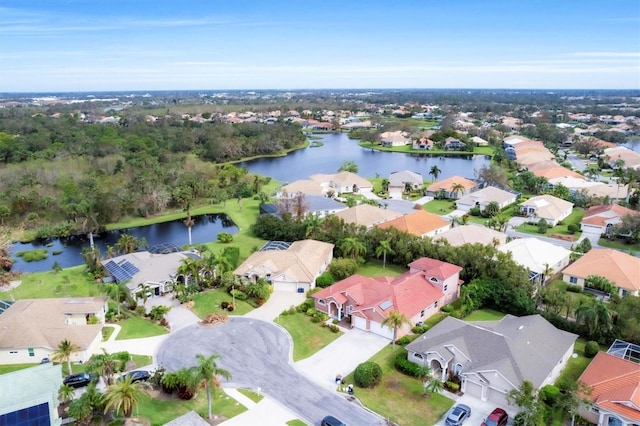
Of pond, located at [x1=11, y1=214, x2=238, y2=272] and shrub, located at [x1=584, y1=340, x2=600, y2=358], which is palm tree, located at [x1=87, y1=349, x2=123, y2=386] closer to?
pond, located at [x1=11, y1=214, x2=238, y2=272]

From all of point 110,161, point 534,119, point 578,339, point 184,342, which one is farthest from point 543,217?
point 534,119

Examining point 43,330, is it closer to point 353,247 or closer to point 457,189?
point 353,247

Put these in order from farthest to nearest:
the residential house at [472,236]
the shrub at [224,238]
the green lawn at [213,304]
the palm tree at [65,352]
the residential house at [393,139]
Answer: the residential house at [393,139] → the shrub at [224,238] → the residential house at [472,236] → the green lawn at [213,304] → the palm tree at [65,352]

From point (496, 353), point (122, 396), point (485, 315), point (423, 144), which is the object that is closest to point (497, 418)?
point (496, 353)

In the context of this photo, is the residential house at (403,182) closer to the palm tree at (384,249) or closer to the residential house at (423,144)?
the palm tree at (384,249)

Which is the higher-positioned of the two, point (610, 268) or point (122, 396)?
point (122, 396)

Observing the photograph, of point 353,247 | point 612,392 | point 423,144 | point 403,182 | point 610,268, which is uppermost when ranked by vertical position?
point 423,144

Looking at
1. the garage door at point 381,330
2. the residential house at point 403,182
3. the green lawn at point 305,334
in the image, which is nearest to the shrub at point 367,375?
the green lawn at point 305,334
